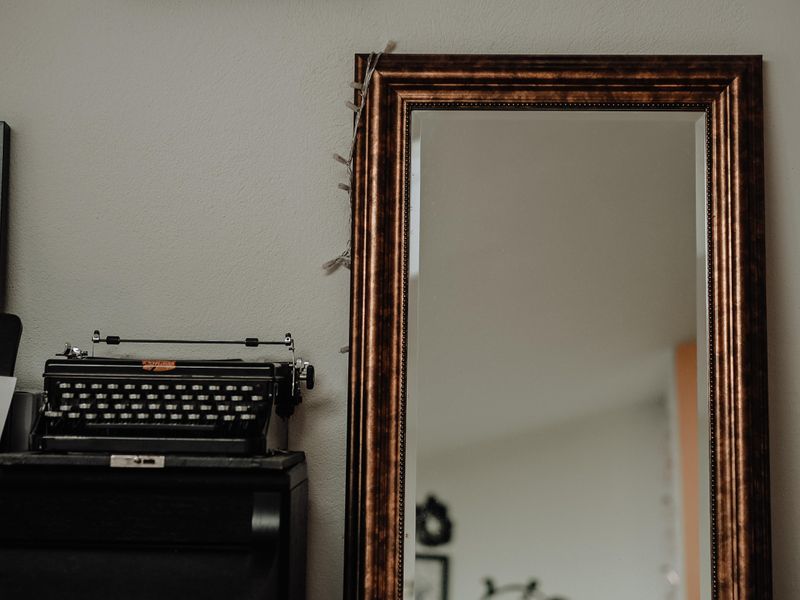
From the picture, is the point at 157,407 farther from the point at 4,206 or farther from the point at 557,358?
the point at 557,358

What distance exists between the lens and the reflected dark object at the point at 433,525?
83.4 inches

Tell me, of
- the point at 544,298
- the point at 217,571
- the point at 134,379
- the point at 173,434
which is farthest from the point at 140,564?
the point at 544,298

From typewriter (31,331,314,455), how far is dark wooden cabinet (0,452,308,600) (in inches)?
4.8

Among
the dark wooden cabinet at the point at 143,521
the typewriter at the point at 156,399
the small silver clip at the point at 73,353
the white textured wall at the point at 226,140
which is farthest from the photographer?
the white textured wall at the point at 226,140

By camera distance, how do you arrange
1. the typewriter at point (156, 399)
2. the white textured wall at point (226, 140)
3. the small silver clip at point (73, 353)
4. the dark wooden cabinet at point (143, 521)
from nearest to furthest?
the dark wooden cabinet at point (143, 521), the typewriter at point (156, 399), the small silver clip at point (73, 353), the white textured wall at point (226, 140)

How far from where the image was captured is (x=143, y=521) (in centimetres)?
182

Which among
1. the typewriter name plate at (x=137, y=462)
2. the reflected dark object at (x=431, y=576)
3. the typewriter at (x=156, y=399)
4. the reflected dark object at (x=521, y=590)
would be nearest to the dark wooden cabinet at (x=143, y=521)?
the typewriter name plate at (x=137, y=462)

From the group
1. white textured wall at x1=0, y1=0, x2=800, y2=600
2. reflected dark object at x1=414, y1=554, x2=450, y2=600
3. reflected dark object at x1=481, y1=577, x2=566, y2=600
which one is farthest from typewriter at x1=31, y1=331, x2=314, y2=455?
reflected dark object at x1=481, y1=577, x2=566, y2=600

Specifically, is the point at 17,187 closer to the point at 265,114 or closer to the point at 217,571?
the point at 265,114

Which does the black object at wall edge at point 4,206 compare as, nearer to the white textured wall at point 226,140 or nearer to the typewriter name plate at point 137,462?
the white textured wall at point 226,140

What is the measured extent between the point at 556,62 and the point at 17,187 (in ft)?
4.67

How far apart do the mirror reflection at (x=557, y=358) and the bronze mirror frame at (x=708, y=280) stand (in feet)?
0.11

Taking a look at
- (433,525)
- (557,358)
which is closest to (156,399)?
(433,525)

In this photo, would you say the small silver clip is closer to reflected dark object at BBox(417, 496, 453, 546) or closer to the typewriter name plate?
the typewriter name plate
